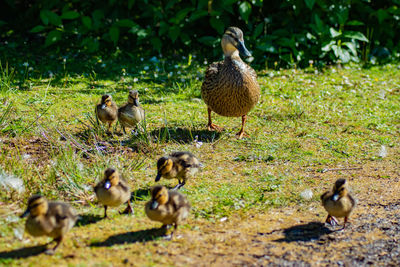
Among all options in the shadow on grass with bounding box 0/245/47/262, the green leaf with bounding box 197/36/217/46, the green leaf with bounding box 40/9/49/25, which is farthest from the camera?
the green leaf with bounding box 197/36/217/46

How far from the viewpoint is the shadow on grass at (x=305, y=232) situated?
4.53 meters

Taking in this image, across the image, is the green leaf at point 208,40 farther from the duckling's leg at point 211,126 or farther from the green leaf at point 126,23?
the duckling's leg at point 211,126

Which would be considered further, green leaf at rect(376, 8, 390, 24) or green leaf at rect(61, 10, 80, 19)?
green leaf at rect(376, 8, 390, 24)

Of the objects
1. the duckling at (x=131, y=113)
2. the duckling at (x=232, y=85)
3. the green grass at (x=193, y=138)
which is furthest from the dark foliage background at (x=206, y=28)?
the duckling at (x=131, y=113)

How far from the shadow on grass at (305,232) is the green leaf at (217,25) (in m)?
5.55

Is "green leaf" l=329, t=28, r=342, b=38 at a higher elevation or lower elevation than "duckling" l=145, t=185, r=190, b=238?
higher

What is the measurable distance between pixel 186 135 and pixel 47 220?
3222mm

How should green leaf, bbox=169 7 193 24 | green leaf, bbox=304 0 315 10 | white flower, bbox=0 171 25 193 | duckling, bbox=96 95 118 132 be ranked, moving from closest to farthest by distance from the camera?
white flower, bbox=0 171 25 193
duckling, bbox=96 95 118 132
green leaf, bbox=304 0 315 10
green leaf, bbox=169 7 193 24

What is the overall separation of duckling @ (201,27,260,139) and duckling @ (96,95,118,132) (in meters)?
1.33

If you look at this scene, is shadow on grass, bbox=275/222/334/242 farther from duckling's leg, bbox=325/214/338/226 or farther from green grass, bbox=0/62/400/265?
green grass, bbox=0/62/400/265

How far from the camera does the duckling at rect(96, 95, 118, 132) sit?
655cm

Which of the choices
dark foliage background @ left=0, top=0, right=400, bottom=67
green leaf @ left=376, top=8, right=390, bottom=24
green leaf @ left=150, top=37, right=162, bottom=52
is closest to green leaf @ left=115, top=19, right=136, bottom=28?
dark foliage background @ left=0, top=0, right=400, bottom=67

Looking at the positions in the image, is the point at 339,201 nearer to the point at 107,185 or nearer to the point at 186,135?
the point at 107,185

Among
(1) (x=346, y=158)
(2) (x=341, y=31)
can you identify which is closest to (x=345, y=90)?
(2) (x=341, y=31)
